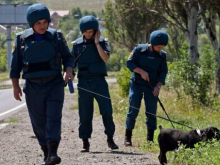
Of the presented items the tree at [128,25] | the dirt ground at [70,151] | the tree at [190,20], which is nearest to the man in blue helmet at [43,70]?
the dirt ground at [70,151]

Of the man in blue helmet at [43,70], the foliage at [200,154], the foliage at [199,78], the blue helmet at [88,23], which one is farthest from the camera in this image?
the foliage at [199,78]

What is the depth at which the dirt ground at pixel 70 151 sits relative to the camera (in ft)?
29.3

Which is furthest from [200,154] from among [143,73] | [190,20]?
[190,20]

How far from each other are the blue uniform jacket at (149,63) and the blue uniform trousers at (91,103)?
0.60 metres

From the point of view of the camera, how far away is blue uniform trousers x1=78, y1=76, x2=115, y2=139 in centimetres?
1031

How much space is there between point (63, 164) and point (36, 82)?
1068 millimetres

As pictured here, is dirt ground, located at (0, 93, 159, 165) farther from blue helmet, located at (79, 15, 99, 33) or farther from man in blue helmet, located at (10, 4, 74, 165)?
blue helmet, located at (79, 15, 99, 33)

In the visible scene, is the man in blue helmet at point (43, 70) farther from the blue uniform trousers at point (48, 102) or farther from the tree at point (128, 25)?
the tree at point (128, 25)

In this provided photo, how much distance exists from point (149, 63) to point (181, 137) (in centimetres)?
207

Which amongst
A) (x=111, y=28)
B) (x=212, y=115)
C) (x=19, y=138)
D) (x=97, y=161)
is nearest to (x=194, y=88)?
(x=212, y=115)

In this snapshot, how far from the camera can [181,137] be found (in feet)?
29.0

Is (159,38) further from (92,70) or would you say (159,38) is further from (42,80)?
(42,80)

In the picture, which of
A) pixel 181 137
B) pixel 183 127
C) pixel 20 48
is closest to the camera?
pixel 20 48

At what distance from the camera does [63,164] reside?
856cm
